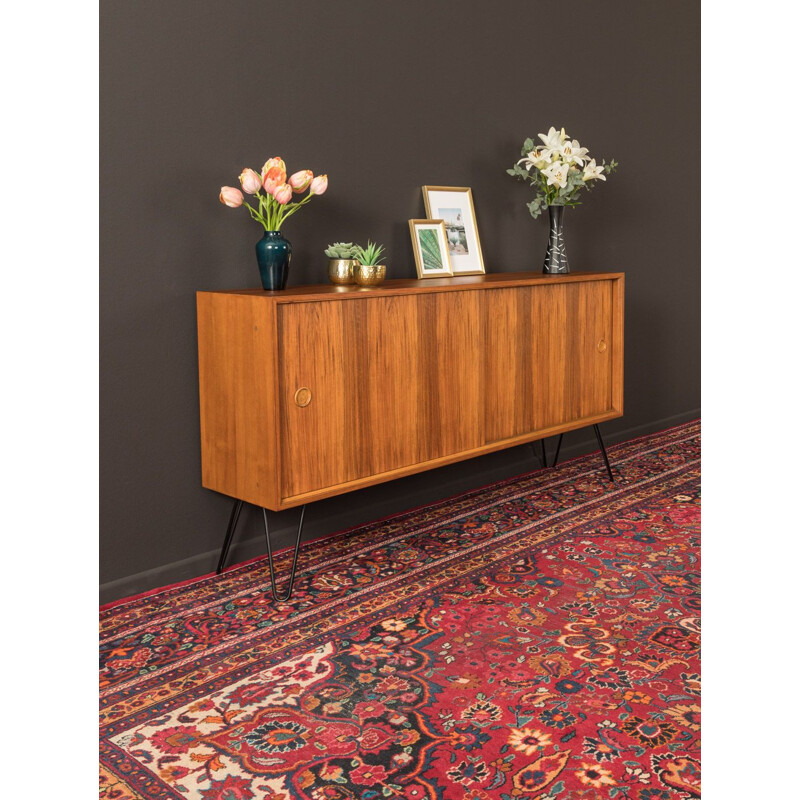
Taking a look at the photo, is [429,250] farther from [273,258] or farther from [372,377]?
[273,258]

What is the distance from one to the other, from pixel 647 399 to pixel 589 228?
1203mm

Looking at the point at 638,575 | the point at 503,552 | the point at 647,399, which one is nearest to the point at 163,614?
the point at 503,552

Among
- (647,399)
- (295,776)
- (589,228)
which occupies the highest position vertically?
(589,228)

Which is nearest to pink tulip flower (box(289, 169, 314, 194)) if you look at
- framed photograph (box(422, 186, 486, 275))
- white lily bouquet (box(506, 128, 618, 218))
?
framed photograph (box(422, 186, 486, 275))

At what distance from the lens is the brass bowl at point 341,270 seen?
306cm

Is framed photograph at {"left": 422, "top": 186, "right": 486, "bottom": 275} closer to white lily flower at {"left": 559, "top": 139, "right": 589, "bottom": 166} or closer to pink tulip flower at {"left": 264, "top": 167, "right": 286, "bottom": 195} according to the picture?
white lily flower at {"left": 559, "top": 139, "right": 589, "bottom": 166}

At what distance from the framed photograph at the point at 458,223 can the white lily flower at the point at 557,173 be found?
361 mm

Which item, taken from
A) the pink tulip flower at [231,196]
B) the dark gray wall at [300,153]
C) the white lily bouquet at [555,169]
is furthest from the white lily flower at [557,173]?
the pink tulip flower at [231,196]

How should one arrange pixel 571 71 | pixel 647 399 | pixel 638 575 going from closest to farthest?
pixel 638 575 < pixel 571 71 < pixel 647 399

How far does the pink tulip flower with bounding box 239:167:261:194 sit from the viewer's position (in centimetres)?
271

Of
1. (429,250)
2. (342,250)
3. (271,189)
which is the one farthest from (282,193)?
(429,250)
